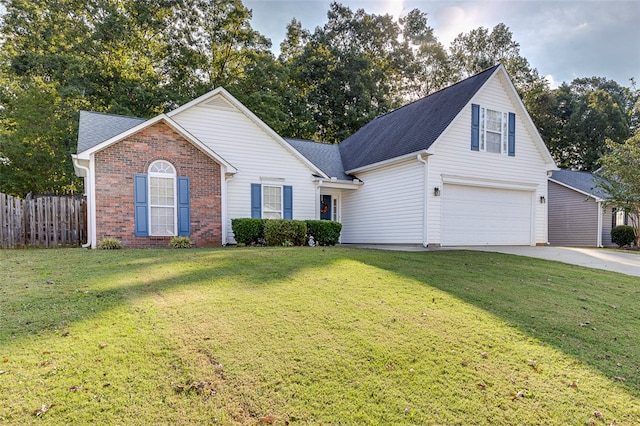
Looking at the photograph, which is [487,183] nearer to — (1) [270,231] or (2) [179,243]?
(1) [270,231]

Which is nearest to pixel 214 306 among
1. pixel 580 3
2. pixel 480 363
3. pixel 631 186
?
A: pixel 480 363

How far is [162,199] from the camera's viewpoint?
1141 centimetres

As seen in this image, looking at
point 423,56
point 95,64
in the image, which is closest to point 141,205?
point 95,64

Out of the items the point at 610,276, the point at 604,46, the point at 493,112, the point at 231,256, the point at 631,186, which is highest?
the point at 604,46

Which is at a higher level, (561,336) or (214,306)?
(214,306)

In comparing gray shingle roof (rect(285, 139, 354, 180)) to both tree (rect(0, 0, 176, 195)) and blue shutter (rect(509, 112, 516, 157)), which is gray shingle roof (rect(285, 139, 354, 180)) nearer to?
blue shutter (rect(509, 112, 516, 157))

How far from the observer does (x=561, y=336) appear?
13.8 ft

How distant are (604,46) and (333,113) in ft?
58.6

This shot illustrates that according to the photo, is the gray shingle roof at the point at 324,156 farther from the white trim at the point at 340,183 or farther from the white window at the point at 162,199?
the white window at the point at 162,199

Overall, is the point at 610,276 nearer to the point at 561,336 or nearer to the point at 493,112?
the point at 561,336

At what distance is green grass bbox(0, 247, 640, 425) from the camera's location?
2.70 meters

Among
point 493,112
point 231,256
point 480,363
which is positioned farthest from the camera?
point 493,112

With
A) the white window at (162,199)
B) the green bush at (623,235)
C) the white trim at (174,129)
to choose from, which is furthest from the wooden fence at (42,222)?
the green bush at (623,235)

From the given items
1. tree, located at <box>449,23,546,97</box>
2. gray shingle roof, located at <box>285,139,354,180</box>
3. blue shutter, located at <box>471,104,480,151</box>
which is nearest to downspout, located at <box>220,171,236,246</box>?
gray shingle roof, located at <box>285,139,354,180</box>
